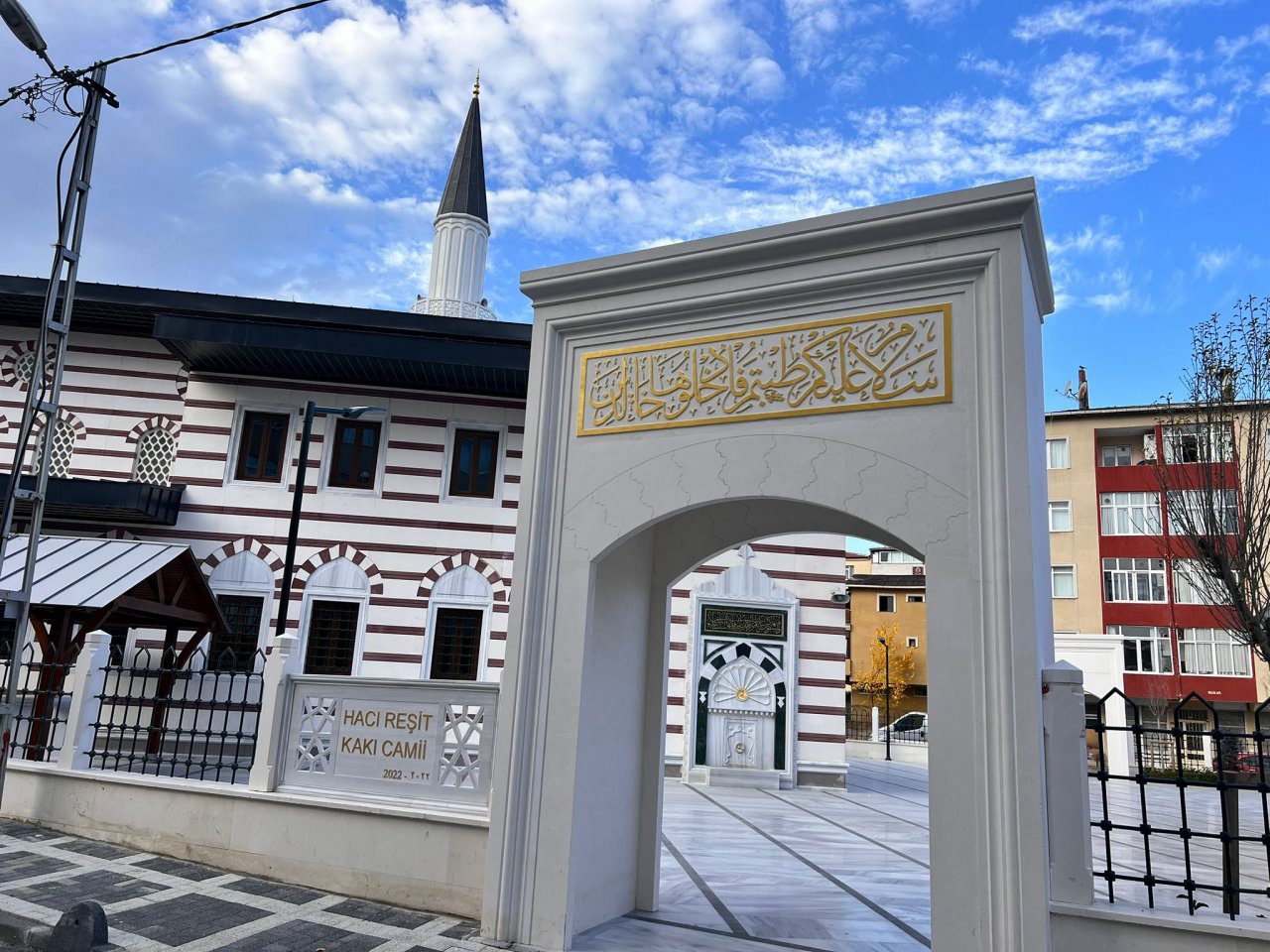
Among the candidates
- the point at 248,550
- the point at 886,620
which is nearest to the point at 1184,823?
the point at 248,550

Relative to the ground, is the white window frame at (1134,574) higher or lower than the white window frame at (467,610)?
higher

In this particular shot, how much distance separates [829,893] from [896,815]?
4789mm

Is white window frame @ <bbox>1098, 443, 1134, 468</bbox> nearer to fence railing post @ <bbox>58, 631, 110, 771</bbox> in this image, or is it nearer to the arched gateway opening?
the arched gateway opening

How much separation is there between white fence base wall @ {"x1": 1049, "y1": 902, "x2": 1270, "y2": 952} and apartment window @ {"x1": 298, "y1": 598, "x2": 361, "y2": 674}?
10.6 metres

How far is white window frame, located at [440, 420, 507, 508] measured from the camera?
1330 cm

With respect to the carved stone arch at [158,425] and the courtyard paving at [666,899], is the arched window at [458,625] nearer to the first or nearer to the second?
the carved stone arch at [158,425]

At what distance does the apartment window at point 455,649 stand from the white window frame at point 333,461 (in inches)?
84.2

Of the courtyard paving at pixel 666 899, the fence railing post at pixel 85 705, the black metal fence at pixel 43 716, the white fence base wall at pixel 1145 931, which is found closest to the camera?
the white fence base wall at pixel 1145 931

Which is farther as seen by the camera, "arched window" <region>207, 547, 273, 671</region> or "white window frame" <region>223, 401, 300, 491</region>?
"white window frame" <region>223, 401, 300, 491</region>

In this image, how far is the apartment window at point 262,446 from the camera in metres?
13.2

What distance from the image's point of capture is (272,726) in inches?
238

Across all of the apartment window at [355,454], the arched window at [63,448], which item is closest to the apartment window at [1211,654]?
the apartment window at [355,454]

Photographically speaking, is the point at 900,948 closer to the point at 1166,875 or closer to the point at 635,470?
the point at 635,470

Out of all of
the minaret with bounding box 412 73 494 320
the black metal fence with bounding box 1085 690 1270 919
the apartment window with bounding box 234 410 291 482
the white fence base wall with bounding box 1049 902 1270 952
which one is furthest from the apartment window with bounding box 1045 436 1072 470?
the white fence base wall with bounding box 1049 902 1270 952
